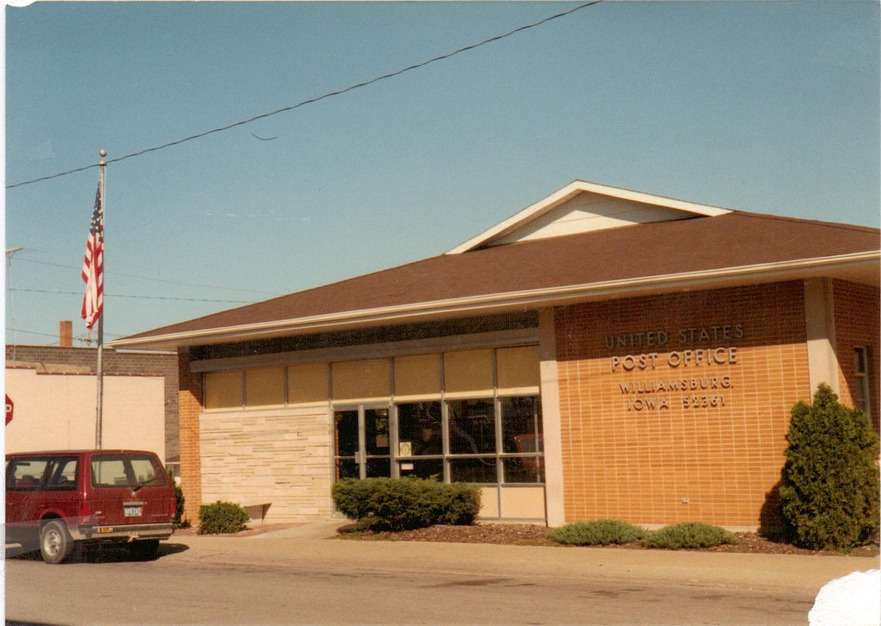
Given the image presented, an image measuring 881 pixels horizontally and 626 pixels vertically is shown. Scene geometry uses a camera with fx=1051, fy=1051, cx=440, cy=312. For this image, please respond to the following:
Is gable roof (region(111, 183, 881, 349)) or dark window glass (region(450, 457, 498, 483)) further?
dark window glass (region(450, 457, 498, 483))

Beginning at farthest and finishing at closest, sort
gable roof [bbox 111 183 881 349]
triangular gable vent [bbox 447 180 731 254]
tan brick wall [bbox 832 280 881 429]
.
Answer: triangular gable vent [bbox 447 180 731 254] → tan brick wall [bbox 832 280 881 429] → gable roof [bbox 111 183 881 349]

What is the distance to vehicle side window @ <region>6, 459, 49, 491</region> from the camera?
1600cm

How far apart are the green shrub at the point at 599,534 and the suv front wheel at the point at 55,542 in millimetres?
7234

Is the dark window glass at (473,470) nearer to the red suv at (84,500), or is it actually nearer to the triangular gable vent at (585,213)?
the red suv at (84,500)

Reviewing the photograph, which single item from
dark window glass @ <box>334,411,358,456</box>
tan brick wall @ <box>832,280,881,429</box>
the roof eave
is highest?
the roof eave

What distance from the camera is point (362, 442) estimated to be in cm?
2036

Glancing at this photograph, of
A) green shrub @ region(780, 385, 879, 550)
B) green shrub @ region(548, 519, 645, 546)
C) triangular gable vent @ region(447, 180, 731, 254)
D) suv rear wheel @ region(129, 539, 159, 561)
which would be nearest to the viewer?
green shrub @ region(780, 385, 879, 550)

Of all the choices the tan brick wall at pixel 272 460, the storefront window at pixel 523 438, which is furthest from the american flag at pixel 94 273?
the storefront window at pixel 523 438

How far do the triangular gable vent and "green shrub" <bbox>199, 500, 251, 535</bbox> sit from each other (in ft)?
24.5

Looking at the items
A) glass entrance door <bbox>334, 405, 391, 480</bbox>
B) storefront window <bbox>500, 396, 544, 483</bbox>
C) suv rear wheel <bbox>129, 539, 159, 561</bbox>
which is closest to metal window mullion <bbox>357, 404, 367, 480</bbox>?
glass entrance door <bbox>334, 405, 391, 480</bbox>

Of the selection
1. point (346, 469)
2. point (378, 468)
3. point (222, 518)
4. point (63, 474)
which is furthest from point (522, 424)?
point (63, 474)

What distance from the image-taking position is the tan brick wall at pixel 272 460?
20828 mm

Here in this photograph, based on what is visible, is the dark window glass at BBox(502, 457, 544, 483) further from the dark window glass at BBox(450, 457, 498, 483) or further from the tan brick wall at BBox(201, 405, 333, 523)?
the tan brick wall at BBox(201, 405, 333, 523)

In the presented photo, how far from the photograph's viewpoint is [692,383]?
53.2 ft
